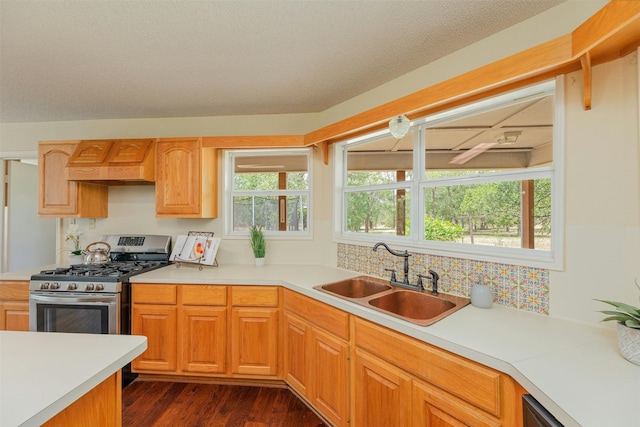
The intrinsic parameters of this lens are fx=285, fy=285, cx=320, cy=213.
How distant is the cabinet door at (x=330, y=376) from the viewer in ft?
5.48

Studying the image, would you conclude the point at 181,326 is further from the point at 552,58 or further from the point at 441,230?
the point at 552,58

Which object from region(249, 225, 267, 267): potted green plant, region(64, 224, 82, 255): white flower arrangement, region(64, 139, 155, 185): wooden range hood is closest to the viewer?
region(64, 139, 155, 185): wooden range hood

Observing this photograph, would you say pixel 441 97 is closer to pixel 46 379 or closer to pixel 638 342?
pixel 638 342

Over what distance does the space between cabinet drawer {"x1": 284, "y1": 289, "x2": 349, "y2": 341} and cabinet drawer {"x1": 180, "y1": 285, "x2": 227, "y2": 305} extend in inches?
20.4

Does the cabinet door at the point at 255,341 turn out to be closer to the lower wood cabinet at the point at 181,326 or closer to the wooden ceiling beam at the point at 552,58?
the lower wood cabinet at the point at 181,326

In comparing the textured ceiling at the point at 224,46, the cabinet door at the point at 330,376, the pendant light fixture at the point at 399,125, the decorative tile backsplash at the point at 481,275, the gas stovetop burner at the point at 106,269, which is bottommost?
the cabinet door at the point at 330,376

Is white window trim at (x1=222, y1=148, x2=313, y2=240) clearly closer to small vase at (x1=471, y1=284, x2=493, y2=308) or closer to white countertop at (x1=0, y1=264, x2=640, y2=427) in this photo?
white countertop at (x1=0, y1=264, x2=640, y2=427)

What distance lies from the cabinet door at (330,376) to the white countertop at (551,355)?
0.85 ft

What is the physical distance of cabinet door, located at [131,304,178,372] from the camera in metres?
2.29

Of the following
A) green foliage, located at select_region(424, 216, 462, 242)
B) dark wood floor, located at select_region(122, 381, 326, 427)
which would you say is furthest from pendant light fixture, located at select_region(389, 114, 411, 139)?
dark wood floor, located at select_region(122, 381, 326, 427)

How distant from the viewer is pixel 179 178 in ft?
8.73

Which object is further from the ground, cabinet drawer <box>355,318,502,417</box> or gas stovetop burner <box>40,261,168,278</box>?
gas stovetop burner <box>40,261,168,278</box>

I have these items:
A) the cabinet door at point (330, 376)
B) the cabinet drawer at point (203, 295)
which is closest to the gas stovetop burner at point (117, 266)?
the cabinet drawer at point (203, 295)

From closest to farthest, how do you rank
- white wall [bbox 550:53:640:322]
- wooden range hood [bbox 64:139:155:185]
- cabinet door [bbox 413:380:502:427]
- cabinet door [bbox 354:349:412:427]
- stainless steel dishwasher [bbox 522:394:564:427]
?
stainless steel dishwasher [bbox 522:394:564:427]
cabinet door [bbox 413:380:502:427]
white wall [bbox 550:53:640:322]
cabinet door [bbox 354:349:412:427]
wooden range hood [bbox 64:139:155:185]
